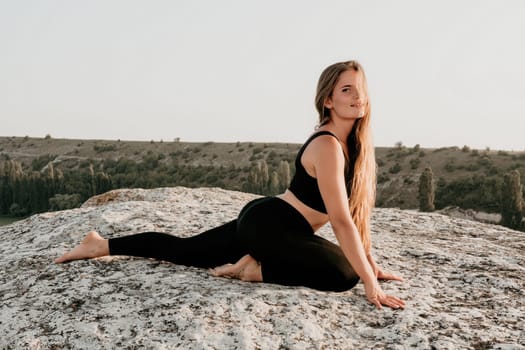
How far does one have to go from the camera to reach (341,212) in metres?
4.04

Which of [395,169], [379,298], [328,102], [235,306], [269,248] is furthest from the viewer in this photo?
[395,169]

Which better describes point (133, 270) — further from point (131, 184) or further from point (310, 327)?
point (131, 184)

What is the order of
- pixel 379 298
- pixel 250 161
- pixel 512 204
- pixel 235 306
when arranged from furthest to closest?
pixel 250 161 → pixel 512 204 → pixel 379 298 → pixel 235 306

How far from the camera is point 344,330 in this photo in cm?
352

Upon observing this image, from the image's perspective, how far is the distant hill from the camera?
180ft

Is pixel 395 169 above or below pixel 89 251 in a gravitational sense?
below

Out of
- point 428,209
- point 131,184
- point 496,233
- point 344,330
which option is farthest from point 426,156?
point 344,330

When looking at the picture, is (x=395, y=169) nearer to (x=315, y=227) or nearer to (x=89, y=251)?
(x=315, y=227)

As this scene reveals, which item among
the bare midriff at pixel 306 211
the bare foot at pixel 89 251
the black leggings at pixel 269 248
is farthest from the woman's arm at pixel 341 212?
the bare foot at pixel 89 251

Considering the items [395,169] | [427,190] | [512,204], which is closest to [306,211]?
[512,204]

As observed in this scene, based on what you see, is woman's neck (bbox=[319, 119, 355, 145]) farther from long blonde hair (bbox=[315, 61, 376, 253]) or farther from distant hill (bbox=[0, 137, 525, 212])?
distant hill (bbox=[0, 137, 525, 212])

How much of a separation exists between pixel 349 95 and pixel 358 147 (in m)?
0.48

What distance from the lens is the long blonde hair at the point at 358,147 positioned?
443cm

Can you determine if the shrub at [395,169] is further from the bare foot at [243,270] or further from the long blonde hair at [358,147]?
the bare foot at [243,270]
